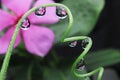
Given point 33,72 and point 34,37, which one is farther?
point 33,72

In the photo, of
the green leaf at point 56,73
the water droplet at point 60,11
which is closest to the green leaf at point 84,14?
the green leaf at point 56,73

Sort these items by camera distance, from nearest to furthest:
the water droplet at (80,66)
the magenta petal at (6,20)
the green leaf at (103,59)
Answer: the water droplet at (80,66)
the magenta petal at (6,20)
the green leaf at (103,59)

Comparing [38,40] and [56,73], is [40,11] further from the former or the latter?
[56,73]

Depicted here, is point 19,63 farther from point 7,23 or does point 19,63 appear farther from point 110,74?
point 110,74

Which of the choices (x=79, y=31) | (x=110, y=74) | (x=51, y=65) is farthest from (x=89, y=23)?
(x=110, y=74)

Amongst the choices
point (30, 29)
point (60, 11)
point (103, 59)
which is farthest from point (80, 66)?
point (103, 59)

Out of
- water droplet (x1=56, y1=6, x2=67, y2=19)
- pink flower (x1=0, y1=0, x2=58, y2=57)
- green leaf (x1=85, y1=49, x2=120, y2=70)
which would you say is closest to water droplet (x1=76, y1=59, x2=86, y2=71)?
water droplet (x1=56, y1=6, x2=67, y2=19)

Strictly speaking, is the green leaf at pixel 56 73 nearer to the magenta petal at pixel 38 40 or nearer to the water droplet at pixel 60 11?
the magenta petal at pixel 38 40
